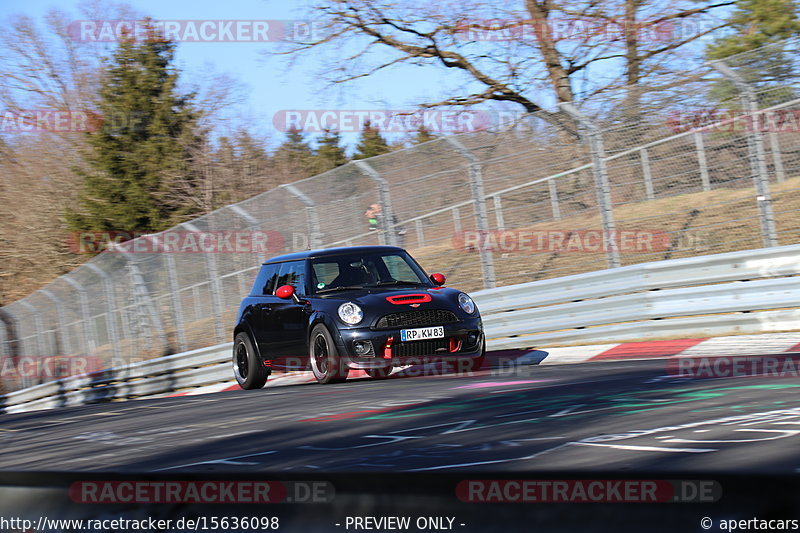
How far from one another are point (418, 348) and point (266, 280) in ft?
8.74

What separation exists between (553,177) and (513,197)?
609 millimetres

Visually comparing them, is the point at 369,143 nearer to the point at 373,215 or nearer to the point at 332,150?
the point at 332,150

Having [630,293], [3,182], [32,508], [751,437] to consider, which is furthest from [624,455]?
[3,182]

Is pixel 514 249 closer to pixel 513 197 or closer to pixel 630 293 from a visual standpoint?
pixel 513 197

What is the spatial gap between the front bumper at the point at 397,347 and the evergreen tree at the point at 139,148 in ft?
99.9

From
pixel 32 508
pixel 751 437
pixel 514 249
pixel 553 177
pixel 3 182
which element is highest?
pixel 3 182

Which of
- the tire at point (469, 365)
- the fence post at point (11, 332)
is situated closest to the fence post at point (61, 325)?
the fence post at point (11, 332)

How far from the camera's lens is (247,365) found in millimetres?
11148

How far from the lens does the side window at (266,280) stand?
1099 centimetres

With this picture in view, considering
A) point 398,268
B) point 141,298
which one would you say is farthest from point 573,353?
point 141,298

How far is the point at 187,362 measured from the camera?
47.2 ft

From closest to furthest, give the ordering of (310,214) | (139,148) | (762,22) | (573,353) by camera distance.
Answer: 1. (573,353)
2. (310,214)
3. (762,22)
4. (139,148)

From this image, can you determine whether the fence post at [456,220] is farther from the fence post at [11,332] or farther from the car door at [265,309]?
the fence post at [11,332]

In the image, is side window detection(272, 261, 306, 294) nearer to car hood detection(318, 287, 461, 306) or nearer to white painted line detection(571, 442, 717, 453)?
car hood detection(318, 287, 461, 306)
